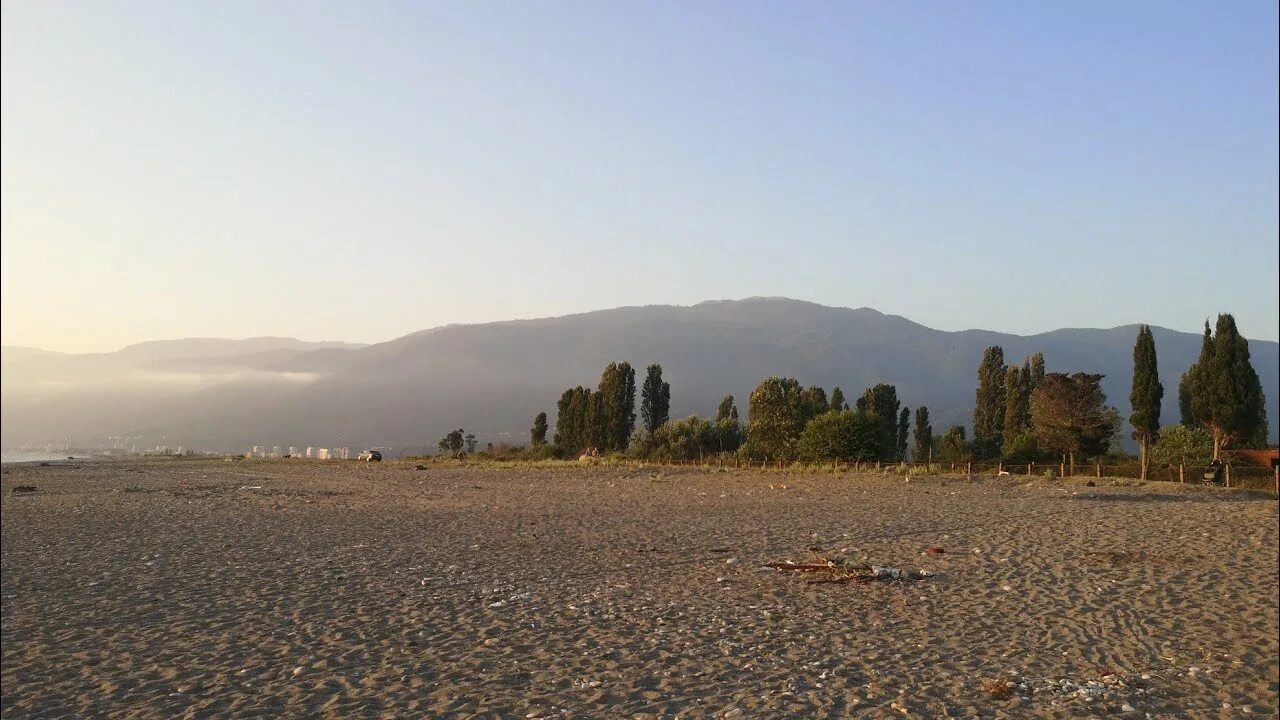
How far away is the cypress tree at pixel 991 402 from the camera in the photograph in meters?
58.4

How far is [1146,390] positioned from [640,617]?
4293 centimetres

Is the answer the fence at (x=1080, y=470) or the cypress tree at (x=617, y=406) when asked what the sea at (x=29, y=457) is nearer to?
the cypress tree at (x=617, y=406)

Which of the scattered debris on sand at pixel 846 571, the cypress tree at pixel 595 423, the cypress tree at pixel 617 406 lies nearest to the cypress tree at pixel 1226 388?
the scattered debris on sand at pixel 846 571

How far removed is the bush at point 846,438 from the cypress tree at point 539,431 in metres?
34.5

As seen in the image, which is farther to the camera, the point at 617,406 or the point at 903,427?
the point at 903,427

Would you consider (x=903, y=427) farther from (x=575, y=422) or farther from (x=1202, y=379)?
(x=1202, y=379)

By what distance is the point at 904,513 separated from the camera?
2062 cm

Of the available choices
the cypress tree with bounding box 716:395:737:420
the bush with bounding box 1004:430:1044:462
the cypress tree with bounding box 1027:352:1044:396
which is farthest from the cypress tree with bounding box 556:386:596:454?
the bush with bounding box 1004:430:1044:462

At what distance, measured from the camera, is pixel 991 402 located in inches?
2368

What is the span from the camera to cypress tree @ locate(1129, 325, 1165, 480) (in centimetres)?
4378

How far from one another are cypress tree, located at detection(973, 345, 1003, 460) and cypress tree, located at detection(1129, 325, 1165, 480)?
1367 centimetres

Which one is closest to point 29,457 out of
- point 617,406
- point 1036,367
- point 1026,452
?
point 617,406

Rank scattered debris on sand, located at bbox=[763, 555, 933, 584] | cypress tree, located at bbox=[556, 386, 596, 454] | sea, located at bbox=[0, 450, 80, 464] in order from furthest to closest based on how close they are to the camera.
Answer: sea, located at bbox=[0, 450, 80, 464] → cypress tree, located at bbox=[556, 386, 596, 454] → scattered debris on sand, located at bbox=[763, 555, 933, 584]

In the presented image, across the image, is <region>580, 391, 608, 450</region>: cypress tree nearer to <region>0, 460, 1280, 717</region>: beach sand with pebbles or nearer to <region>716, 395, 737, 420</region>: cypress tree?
<region>716, 395, 737, 420</region>: cypress tree
